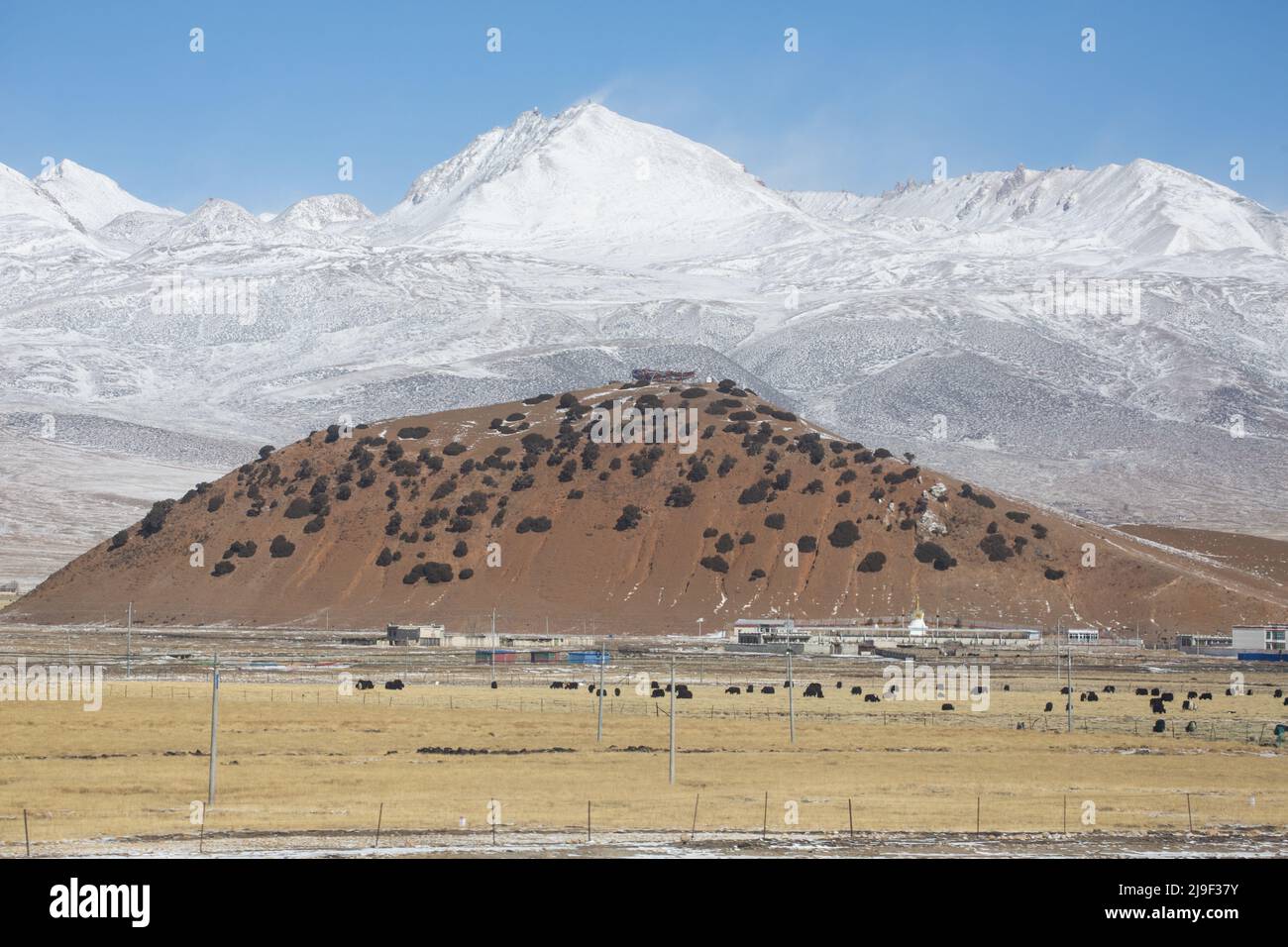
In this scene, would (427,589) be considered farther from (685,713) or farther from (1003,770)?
(1003,770)

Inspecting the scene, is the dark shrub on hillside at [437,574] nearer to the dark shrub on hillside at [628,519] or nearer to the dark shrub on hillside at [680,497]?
the dark shrub on hillside at [628,519]

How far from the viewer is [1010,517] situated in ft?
558

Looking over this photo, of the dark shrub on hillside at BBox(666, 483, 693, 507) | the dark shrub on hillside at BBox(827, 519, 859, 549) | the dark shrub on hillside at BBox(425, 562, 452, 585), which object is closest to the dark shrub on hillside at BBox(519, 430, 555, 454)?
the dark shrub on hillside at BBox(666, 483, 693, 507)

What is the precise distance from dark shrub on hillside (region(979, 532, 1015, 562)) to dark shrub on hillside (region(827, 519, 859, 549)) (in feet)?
42.4

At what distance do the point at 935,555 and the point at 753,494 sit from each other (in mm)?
20954

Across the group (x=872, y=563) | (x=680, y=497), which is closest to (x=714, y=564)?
(x=680, y=497)

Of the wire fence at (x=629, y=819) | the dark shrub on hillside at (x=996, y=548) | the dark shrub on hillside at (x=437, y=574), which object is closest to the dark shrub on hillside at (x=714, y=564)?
the dark shrub on hillside at (x=437, y=574)

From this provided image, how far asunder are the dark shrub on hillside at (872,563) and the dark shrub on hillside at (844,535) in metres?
2.55

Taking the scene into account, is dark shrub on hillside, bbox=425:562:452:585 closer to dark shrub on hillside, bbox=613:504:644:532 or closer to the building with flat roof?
dark shrub on hillside, bbox=613:504:644:532

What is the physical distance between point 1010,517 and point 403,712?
107m
